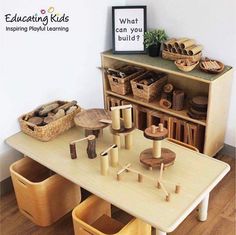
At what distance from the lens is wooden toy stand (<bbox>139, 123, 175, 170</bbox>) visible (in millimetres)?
1669

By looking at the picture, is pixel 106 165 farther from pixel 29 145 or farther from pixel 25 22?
pixel 25 22

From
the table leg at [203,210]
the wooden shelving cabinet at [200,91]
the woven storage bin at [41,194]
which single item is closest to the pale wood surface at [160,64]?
the wooden shelving cabinet at [200,91]

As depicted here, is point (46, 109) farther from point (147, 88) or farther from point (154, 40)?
point (154, 40)

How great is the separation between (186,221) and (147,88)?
0.91 metres

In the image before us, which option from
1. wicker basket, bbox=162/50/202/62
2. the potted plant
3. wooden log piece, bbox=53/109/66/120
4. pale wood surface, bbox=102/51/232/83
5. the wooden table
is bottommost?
the wooden table

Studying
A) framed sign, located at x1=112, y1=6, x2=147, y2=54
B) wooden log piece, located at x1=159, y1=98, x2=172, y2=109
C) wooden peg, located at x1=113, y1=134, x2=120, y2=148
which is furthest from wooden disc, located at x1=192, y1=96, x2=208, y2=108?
wooden peg, located at x1=113, y1=134, x2=120, y2=148

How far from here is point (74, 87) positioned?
248 cm

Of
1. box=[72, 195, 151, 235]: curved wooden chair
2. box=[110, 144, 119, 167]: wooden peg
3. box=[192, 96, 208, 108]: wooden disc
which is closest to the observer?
box=[72, 195, 151, 235]: curved wooden chair

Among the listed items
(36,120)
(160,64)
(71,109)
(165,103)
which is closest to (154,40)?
(160,64)

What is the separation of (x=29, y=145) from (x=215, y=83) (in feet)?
3.78

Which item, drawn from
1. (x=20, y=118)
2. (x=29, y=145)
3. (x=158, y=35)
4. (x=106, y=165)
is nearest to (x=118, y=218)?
(x=106, y=165)

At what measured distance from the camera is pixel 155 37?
96.6 inches

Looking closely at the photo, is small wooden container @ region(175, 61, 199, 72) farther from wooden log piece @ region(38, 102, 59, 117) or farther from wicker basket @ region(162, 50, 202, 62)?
wooden log piece @ region(38, 102, 59, 117)

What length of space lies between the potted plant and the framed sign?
0.06 meters
